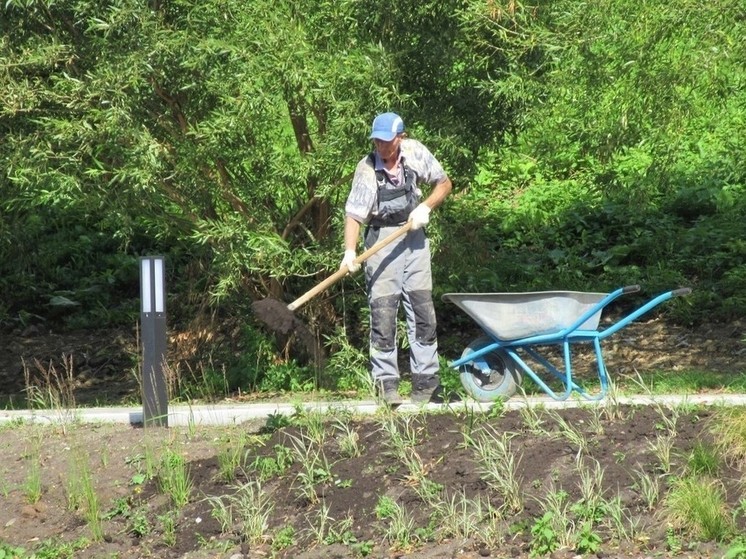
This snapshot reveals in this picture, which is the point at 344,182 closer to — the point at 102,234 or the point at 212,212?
the point at 212,212

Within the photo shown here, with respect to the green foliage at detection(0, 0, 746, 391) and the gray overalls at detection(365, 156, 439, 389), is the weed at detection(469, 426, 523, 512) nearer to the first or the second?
the gray overalls at detection(365, 156, 439, 389)

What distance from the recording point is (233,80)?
8.74 metres

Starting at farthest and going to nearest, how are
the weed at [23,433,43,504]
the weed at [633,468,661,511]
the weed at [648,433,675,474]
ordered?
the weed at [23,433,43,504], the weed at [648,433,675,474], the weed at [633,468,661,511]

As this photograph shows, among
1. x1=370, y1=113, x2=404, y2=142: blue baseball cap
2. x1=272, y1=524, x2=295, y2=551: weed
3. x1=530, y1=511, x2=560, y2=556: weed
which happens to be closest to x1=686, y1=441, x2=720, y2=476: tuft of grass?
x1=530, y1=511, x2=560, y2=556: weed

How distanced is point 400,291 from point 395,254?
0.26m

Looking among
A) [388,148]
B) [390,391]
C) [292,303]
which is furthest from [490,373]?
[388,148]

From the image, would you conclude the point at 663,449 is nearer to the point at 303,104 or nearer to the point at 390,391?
the point at 390,391

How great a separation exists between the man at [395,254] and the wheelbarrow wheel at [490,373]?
11.1 inches

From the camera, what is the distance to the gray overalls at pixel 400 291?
7785 mm

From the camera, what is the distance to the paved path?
7293mm

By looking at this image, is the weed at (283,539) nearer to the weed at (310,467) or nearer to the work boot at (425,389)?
the weed at (310,467)

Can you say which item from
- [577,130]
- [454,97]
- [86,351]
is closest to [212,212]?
[454,97]

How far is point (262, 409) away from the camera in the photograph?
8352mm

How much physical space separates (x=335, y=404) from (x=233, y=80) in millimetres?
2485
